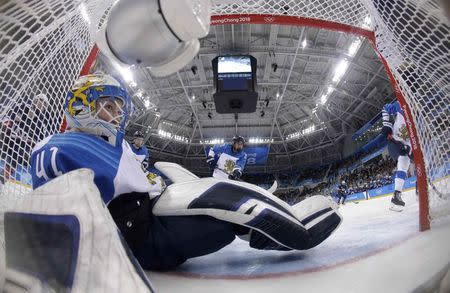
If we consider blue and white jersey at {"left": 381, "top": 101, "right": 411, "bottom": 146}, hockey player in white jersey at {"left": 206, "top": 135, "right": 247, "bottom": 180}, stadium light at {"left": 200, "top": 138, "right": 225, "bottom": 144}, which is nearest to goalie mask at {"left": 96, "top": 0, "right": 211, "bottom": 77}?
blue and white jersey at {"left": 381, "top": 101, "right": 411, "bottom": 146}

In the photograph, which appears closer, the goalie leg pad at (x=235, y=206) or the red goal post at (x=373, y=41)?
the goalie leg pad at (x=235, y=206)

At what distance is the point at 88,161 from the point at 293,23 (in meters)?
1.34

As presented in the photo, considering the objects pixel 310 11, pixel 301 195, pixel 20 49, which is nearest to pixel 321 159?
pixel 301 195

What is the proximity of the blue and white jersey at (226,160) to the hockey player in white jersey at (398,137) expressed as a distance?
205cm

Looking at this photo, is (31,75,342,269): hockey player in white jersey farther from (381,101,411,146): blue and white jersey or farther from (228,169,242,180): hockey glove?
(228,169,242,180): hockey glove

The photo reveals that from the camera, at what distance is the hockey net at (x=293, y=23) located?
98 centimetres

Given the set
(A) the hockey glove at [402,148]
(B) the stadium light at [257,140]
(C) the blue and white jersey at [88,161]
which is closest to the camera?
(C) the blue and white jersey at [88,161]

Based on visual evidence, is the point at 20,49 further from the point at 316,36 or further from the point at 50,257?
the point at 316,36

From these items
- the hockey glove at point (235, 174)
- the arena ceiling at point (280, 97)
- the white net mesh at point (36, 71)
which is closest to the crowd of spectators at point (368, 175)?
the arena ceiling at point (280, 97)

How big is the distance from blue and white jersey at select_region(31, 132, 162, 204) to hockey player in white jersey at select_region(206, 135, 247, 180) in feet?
11.1

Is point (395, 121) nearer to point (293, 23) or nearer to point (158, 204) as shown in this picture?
point (293, 23)

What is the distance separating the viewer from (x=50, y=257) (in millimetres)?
462

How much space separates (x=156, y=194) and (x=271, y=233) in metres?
0.46

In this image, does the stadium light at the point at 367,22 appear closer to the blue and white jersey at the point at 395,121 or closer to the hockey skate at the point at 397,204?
the hockey skate at the point at 397,204
